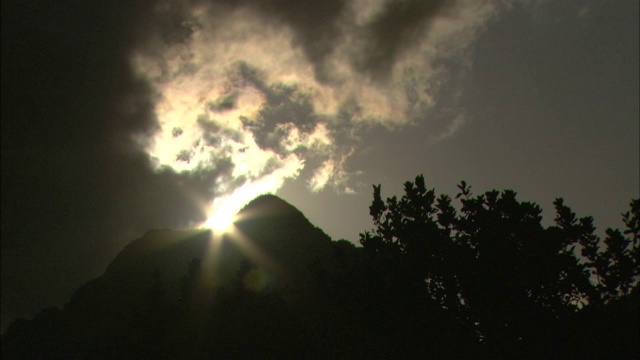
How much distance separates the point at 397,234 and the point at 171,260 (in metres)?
119

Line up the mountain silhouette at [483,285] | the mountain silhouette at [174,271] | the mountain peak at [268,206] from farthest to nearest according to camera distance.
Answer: the mountain peak at [268,206] → the mountain silhouette at [174,271] → the mountain silhouette at [483,285]

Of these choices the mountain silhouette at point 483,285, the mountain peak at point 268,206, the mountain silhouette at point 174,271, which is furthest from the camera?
the mountain peak at point 268,206

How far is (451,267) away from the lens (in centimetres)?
1331

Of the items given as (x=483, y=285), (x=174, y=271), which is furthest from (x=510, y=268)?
(x=174, y=271)

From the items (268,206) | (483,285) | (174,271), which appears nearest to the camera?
(483,285)

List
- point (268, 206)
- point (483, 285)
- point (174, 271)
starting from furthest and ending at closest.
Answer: point (268, 206)
point (174, 271)
point (483, 285)

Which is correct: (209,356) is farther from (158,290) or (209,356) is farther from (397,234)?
(397,234)

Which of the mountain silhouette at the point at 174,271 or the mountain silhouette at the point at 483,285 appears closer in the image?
the mountain silhouette at the point at 483,285

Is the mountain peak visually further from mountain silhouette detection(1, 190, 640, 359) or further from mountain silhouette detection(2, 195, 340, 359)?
mountain silhouette detection(1, 190, 640, 359)

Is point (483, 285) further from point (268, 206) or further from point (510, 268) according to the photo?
point (268, 206)

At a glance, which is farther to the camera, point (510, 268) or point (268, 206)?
point (268, 206)

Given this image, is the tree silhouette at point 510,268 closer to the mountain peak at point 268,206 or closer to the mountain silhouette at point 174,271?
the mountain silhouette at point 174,271

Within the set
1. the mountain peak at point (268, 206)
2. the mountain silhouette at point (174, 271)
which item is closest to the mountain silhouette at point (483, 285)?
the mountain silhouette at point (174, 271)

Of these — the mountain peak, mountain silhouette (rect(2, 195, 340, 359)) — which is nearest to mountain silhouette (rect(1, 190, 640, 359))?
mountain silhouette (rect(2, 195, 340, 359))
